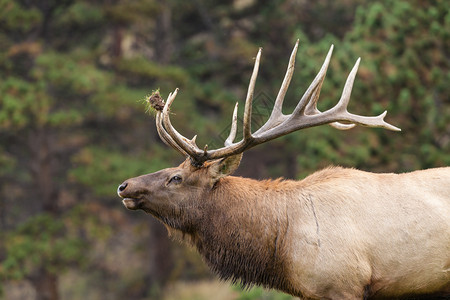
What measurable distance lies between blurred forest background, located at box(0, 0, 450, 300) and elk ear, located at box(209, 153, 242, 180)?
3427 mm

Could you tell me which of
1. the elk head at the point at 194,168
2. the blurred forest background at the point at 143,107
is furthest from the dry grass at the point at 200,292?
the elk head at the point at 194,168

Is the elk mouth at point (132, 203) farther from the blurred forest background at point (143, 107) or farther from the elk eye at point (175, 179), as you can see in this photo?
the blurred forest background at point (143, 107)

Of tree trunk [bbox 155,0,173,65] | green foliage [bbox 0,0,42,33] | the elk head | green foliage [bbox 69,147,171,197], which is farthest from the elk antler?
tree trunk [bbox 155,0,173,65]

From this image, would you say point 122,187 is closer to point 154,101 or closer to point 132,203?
point 132,203

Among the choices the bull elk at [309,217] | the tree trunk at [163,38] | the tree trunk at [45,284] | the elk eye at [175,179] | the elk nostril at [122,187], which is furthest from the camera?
the tree trunk at [163,38]

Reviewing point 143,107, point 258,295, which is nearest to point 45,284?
point 143,107

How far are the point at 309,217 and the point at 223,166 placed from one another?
0.86 meters

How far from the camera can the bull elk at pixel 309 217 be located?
16.1 feet

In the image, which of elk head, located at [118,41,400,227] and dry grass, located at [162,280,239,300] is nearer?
elk head, located at [118,41,400,227]

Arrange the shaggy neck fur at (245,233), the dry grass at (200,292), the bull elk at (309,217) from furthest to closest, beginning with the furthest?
the dry grass at (200,292) → the shaggy neck fur at (245,233) → the bull elk at (309,217)

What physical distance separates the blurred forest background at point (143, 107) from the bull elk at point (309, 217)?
10.9 ft

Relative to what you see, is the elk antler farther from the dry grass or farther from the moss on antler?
the dry grass

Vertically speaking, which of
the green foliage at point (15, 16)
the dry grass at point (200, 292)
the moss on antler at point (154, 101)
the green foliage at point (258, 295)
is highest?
the green foliage at point (15, 16)

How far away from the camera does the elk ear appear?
5.43 meters
